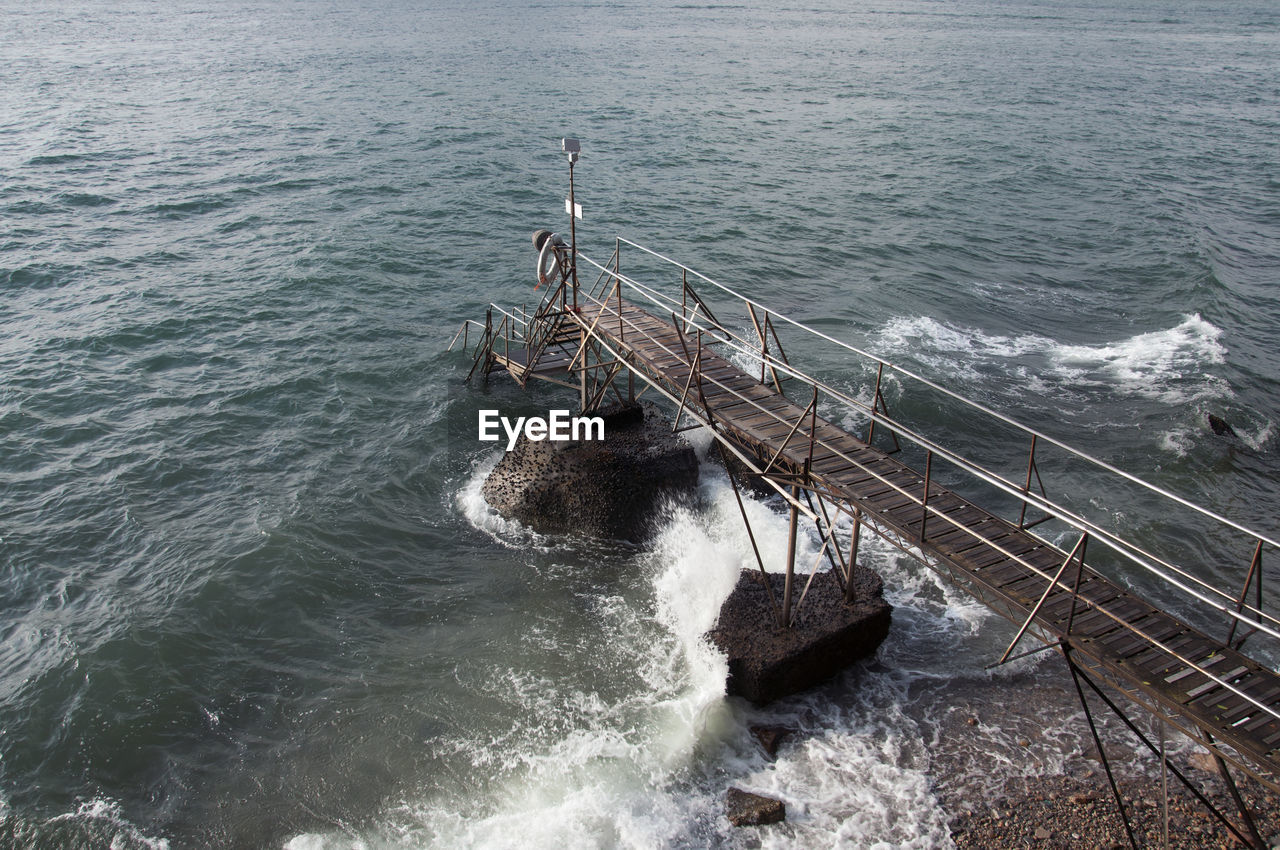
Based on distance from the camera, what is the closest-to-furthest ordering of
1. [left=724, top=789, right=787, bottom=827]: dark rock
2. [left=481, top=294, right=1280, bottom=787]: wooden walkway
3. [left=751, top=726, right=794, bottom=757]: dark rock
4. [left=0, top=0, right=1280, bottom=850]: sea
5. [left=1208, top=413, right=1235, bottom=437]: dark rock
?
1. [left=481, top=294, right=1280, bottom=787]: wooden walkway
2. [left=724, top=789, right=787, bottom=827]: dark rock
3. [left=0, top=0, right=1280, bottom=850]: sea
4. [left=751, top=726, right=794, bottom=757]: dark rock
5. [left=1208, top=413, right=1235, bottom=437]: dark rock

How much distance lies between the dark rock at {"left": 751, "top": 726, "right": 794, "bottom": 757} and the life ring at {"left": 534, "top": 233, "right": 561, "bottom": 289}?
12995 mm

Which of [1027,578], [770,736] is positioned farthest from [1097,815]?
[770,736]

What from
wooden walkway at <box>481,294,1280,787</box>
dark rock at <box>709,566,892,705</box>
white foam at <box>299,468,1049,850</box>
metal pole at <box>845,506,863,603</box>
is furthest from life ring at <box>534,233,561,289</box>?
metal pole at <box>845,506,863,603</box>

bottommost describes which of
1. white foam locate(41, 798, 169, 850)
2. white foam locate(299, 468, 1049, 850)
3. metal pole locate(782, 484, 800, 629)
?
white foam locate(41, 798, 169, 850)

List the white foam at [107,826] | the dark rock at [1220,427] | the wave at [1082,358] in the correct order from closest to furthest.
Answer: the white foam at [107,826] → the dark rock at [1220,427] → the wave at [1082,358]

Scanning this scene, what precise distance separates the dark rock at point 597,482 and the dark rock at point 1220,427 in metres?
15.4

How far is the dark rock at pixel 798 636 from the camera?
50.4ft

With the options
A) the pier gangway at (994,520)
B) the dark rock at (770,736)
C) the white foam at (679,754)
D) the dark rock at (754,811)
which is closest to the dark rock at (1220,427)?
the pier gangway at (994,520)

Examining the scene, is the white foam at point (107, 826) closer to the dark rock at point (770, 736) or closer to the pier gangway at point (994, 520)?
the dark rock at point (770, 736)

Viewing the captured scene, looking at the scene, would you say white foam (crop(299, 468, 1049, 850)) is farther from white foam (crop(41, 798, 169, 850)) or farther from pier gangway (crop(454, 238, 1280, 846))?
white foam (crop(41, 798, 169, 850))

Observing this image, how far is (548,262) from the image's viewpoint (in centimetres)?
2294

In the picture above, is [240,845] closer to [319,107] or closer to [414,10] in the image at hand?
[319,107]

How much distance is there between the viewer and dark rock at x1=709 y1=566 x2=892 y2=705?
50.4 feet

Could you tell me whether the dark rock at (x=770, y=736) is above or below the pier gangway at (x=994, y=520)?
below
